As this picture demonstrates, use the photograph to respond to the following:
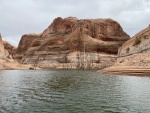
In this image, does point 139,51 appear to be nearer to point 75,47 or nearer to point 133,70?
point 133,70

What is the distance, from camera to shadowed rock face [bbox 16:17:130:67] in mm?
127000

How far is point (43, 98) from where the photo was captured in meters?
21.2

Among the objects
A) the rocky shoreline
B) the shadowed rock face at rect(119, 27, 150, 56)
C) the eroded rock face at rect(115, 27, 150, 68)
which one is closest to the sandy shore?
the eroded rock face at rect(115, 27, 150, 68)

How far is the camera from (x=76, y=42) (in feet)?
437

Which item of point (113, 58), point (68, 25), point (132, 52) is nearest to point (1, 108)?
point (132, 52)

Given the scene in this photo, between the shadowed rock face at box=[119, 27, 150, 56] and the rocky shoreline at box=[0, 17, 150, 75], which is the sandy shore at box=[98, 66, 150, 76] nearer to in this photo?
the shadowed rock face at box=[119, 27, 150, 56]

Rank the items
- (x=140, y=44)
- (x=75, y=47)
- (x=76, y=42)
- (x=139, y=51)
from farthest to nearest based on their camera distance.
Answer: (x=76, y=42) → (x=75, y=47) → (x=140, y=44) → (x=139, y=51)

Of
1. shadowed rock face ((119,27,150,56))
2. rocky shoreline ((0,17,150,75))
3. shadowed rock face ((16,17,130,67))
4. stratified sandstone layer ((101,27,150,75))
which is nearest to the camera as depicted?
stratified sandstone layer ((101,27,150,75))

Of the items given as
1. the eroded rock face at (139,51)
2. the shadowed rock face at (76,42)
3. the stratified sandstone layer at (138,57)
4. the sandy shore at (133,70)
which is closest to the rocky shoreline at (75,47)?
the shadowed rock face at (76,42)

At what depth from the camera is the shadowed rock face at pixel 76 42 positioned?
127000 millimetres

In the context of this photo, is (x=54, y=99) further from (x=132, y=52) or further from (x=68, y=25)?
(x=68, y=25)

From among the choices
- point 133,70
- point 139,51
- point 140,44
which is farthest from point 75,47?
point 133,70

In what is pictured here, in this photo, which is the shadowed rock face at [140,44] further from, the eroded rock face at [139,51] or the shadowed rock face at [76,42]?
the shadowed rock face at [76,42]

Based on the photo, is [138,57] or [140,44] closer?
[138,57]
